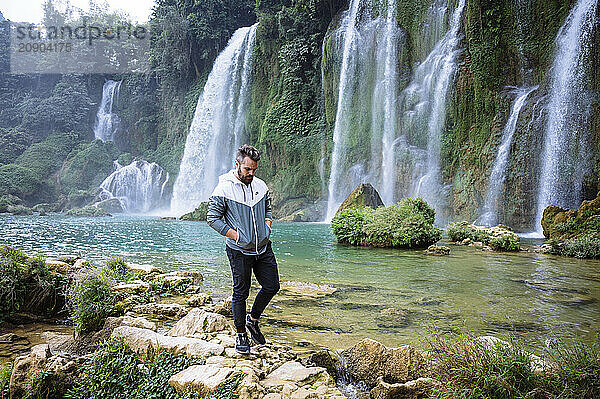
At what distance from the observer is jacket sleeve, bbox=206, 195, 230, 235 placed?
379 cm

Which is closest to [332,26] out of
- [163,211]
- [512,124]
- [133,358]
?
[512,124]

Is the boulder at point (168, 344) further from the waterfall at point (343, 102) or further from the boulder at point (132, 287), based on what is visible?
the waterfall at point (343, 102)

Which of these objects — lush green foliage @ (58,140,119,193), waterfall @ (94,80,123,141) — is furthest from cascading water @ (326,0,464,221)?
waterfall @ (94,80,123,141)

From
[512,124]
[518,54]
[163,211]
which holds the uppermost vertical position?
[518,54]

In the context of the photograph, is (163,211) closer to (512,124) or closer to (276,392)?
(512,124)

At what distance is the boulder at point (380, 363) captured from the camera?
352 centimetres

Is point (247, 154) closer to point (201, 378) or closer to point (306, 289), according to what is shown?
point (201, 378)

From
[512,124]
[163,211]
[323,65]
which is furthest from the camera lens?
[163,211]

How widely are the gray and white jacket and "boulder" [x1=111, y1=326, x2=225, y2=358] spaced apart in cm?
88

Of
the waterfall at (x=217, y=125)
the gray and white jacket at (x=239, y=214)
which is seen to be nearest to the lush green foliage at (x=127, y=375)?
the gray and white jacket at (x=239, y=214)

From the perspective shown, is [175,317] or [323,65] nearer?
[175,317]

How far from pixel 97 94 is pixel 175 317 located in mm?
57517

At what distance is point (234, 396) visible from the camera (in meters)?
2.90

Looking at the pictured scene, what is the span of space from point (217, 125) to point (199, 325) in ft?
121
